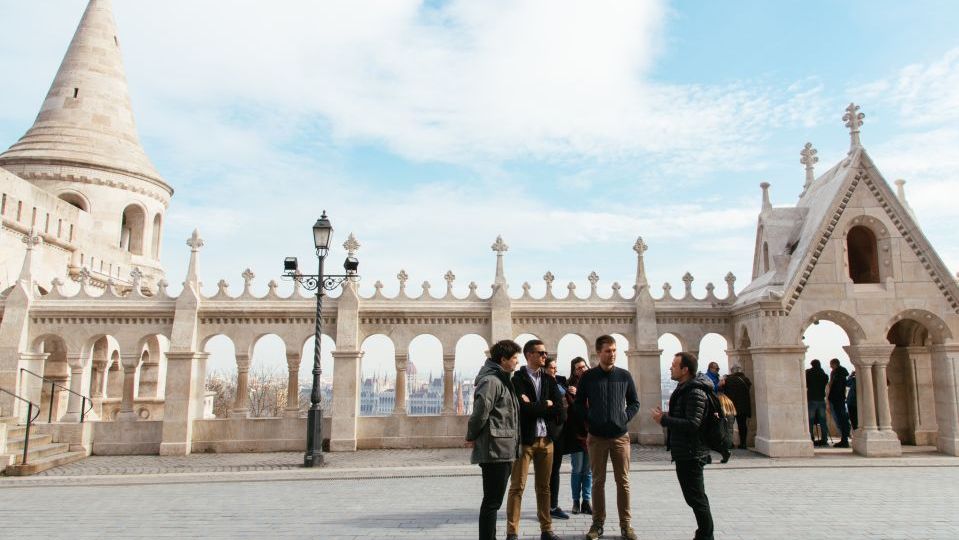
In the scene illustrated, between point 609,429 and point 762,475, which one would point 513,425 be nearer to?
point 609,429

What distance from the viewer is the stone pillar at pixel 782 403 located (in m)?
13.2

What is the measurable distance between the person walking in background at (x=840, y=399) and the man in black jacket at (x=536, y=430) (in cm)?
1107

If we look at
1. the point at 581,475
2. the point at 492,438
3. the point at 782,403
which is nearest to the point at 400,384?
the point at 581,475

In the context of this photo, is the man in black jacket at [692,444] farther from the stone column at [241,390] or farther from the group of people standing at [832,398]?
the stone column at [241,390]

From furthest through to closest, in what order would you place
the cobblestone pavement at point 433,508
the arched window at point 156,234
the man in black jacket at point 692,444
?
the arched window at point 156,234, the cobblestone pavement at point 433,508, the man in black jacket at point 692,444

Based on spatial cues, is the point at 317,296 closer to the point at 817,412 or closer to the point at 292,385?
the point at 292,385

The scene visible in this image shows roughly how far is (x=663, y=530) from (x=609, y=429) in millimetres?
1472

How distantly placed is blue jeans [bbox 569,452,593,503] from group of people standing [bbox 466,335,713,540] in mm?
981

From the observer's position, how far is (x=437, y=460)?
13.5 m

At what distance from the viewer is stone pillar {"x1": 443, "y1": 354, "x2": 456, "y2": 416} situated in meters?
16.0

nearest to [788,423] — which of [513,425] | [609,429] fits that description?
[609,429]

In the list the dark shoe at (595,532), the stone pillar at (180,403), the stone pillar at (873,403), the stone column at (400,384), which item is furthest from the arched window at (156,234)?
the stone pillar at (873,403)

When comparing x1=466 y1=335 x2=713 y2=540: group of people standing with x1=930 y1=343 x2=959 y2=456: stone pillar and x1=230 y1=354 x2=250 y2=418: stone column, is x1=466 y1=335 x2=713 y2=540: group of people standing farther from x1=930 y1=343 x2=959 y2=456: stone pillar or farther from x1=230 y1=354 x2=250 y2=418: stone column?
x1=230 y1=354 x2=250 y2=418: stone column

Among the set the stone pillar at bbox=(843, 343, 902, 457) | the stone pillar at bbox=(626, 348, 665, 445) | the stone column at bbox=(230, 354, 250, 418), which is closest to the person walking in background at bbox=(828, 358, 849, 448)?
the stone pillar at bbox=(843, 343, 902, 457)
